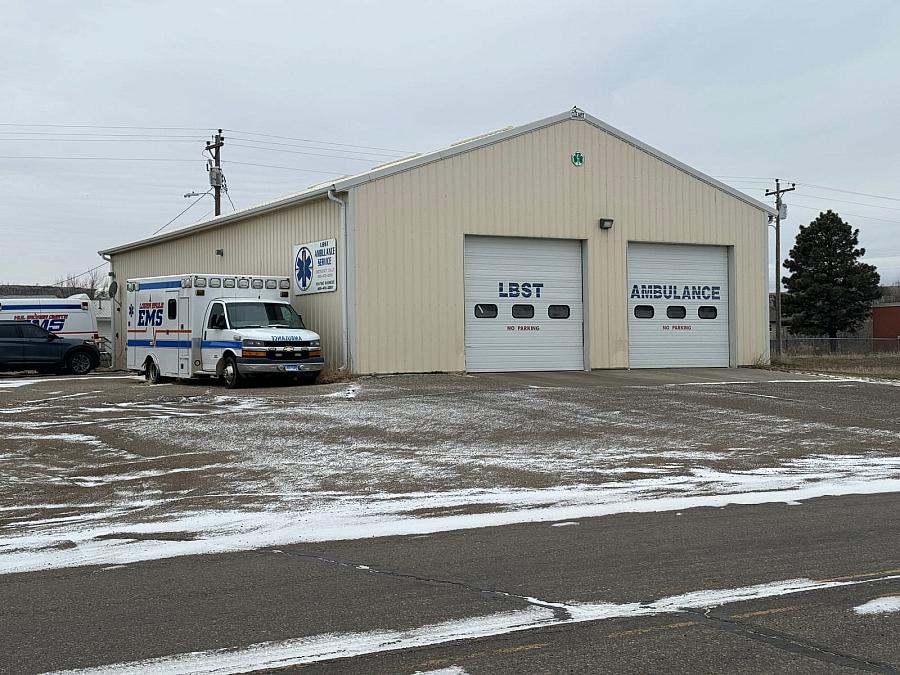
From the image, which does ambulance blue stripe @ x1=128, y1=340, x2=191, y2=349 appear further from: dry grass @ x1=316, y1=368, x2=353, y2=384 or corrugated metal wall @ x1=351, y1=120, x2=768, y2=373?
corrugated metal wall @ x1=351, y1=120, x2=768, y2=373

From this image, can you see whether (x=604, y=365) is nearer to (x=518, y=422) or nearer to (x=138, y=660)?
(x=518, y=422)

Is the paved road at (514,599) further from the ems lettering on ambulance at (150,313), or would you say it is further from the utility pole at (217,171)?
the utility pole at (217,171)

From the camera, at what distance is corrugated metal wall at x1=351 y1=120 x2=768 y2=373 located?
76.3 ft

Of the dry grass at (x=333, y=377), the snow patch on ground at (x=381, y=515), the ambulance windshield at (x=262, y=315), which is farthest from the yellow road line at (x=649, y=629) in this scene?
the ambulance windshield at (x=262, y=315)

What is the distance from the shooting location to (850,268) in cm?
6141

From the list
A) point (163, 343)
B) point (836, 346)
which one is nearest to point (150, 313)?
point (163, 343)

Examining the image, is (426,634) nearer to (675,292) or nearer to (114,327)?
(675,292)

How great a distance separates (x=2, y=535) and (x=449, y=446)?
6525 millimetres

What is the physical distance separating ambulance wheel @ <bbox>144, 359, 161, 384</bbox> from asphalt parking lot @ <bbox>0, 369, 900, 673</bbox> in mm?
6494

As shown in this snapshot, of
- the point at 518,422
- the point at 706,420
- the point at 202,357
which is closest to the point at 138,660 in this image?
the point at 518,422

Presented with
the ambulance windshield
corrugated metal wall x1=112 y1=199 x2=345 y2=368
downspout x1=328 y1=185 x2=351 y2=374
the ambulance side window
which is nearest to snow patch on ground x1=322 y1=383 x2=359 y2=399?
downspout x1=328 y1=185 x2=351 y2=374

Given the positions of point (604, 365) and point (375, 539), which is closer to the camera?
point (375, 539)

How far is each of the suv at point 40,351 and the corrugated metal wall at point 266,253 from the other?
3.46m

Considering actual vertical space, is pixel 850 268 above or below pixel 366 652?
above
